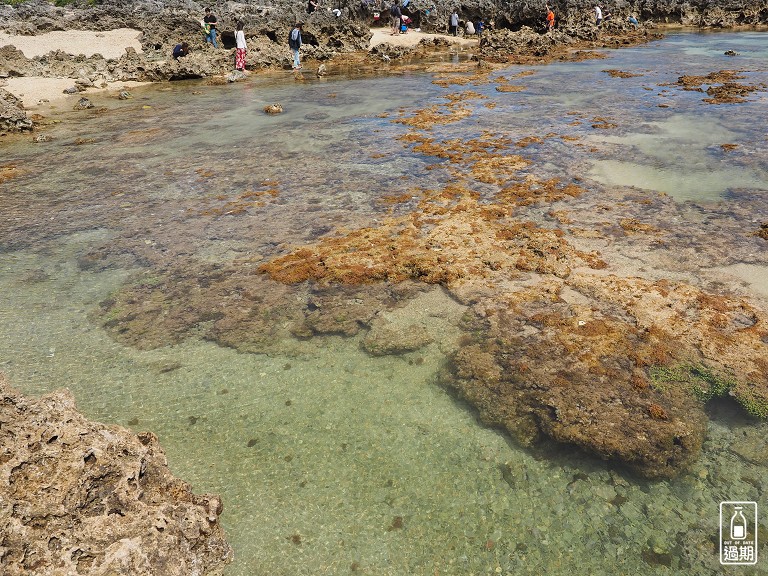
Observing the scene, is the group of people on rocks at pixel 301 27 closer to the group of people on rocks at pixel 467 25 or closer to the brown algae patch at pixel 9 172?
the group of people on rocks at pixel 467 25

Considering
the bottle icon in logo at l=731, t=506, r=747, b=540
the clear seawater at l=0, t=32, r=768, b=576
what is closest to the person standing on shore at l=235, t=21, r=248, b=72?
the clear seawater at l=0, t=32, r=768, b=576

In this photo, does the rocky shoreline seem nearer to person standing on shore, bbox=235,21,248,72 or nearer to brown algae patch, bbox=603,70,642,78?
person standing on shore, bbox=235,21,248,72

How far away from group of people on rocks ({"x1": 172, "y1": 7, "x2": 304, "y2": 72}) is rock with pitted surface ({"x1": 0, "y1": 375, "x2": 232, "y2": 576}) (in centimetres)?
2165

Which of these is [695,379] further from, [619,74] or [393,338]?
[619,74]

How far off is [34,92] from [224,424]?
1877cm

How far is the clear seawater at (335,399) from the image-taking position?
11.0 feet

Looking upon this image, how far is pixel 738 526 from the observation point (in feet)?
10.9

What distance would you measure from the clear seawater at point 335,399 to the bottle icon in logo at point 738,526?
12 cm

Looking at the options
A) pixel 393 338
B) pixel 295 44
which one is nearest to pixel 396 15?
pixel 295 44

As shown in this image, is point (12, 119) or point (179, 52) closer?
point (12, 119)

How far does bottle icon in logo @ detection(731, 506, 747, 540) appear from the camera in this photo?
327 cm

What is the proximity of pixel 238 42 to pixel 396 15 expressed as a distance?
39.6 ft

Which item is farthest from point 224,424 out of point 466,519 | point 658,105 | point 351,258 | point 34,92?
point 34,92

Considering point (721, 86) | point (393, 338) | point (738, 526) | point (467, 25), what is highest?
point (467, 25)
